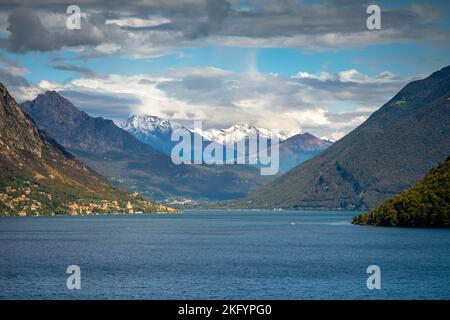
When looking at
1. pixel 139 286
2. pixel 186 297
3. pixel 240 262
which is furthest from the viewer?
pixel 240 262

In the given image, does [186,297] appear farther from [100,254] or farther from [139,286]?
[100,254]

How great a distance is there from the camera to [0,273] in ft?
471

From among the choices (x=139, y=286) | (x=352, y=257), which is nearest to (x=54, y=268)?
(x=139, y=286)
